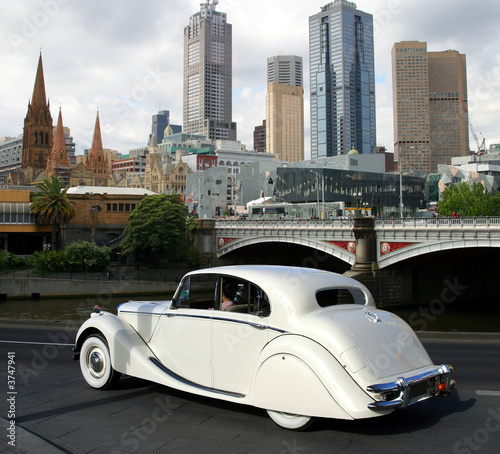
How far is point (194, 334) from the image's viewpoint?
317 inches

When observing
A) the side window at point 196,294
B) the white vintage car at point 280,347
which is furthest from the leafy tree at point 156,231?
the side window at point 196,294

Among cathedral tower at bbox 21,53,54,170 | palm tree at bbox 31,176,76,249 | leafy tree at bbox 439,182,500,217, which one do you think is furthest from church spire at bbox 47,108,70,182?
leafy tree at bbox 439,182,500,217

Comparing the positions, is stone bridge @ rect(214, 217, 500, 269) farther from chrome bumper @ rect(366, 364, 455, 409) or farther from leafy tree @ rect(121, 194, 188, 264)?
chrome bumper @ rect(366, 364, 455, 409)

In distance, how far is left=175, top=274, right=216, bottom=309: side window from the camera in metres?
8.09

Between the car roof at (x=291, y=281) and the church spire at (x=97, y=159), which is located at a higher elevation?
the church spire at (x=97, y=159)

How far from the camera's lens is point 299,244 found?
54656mm

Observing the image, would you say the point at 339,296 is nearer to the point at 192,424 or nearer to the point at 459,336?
the point at 192,424

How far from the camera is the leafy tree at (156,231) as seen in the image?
58.2m

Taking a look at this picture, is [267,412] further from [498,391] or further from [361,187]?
[361,187]

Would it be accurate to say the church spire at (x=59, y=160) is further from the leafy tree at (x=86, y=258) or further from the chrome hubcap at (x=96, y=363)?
the chrome hubcap at (x=96, y=363)

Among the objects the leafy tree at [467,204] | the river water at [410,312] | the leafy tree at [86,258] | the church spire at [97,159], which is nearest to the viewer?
the river water at [410,312]

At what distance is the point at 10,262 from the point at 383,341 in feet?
178

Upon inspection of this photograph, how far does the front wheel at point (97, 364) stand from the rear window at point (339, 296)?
13.3 ft

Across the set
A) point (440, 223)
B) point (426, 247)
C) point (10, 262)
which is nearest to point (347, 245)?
point (426, 247)
